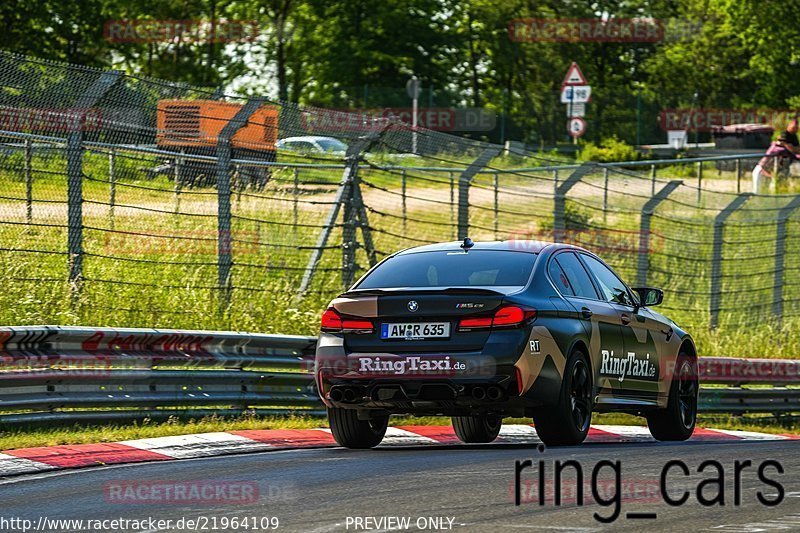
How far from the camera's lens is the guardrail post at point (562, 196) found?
1777cm

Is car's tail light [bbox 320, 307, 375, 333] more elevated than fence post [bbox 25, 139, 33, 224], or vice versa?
fence post [bbox 25, 139, 33, 224]

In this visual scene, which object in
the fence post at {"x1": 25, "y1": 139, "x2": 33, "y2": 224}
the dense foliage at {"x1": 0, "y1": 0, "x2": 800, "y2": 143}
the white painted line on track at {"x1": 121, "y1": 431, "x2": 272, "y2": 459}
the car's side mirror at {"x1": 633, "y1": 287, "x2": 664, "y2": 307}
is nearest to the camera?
the white painted line on track at {"x1": 121, "y1": 431, "x2": 272, "y2": 459}

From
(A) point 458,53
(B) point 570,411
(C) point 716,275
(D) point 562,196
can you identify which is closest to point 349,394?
(B) point 570,411

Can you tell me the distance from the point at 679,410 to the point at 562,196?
617cm

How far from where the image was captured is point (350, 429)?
10.9 metres

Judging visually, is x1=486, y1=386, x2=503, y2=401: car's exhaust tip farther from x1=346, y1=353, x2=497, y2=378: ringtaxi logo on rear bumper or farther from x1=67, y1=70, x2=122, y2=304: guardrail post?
x1=67, y1=70, x2=122, y2=304: guardrail post

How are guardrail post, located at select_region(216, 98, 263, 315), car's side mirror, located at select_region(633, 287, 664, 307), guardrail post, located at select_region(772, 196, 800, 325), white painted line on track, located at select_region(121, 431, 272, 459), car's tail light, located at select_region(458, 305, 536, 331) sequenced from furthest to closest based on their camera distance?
guardrail post, located at select_region(772, 196, 800, 325)
guardrail post, located at select_region(216, 98, 263, 315)
car's side mirror, located at select_region(633, 287, 664, 307)
white painted line on track, located at select_region(121, 431, 272, 459)
car's tail light, located at select_region(458, 305, 536, 331)

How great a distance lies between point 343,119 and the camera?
1559cm

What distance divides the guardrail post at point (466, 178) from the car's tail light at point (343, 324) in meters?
5.92

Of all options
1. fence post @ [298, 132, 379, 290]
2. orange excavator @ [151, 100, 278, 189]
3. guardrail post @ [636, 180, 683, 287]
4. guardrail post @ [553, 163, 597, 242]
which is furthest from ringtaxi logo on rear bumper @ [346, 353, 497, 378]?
guardrail post @ [636, 180, 683, 287]

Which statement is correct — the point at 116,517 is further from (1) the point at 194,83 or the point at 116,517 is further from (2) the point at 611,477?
(1) the point at 194,83

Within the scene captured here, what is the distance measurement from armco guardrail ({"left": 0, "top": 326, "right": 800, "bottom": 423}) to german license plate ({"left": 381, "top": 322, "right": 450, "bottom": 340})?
245 cm

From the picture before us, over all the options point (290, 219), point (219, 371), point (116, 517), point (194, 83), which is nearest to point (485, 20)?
point (194, 83)

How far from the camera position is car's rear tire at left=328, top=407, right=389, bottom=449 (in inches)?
426
